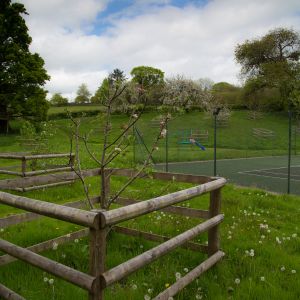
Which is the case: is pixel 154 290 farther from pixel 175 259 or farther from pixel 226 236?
pixel 226 236

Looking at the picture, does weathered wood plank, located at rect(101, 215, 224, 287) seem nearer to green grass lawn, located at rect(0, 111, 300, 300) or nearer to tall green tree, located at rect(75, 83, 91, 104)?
green grass lawn, located at rect(0, 111, 300, 300)

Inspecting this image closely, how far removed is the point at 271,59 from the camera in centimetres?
6116

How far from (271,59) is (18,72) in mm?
42708

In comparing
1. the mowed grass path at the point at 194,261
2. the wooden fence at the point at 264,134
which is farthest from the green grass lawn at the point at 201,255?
the wooden fence at the point at 264,134

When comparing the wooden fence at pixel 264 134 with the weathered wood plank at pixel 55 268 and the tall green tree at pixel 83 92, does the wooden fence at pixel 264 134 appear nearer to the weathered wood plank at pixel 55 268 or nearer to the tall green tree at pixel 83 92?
the weathered wood plank at pixel 55 268

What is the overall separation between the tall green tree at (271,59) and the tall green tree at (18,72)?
35.1m

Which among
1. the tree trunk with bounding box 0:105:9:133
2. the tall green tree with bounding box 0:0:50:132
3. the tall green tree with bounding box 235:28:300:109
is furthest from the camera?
the tall green tree with bounding box 235:28:300:109

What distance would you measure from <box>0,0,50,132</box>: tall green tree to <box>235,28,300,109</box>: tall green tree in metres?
35.1

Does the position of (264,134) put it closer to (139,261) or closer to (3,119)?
(3,119)

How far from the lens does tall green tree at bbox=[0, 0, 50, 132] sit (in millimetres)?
33125

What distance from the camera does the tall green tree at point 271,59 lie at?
5566 centimetres

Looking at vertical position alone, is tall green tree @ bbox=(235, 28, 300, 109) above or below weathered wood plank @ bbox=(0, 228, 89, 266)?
above

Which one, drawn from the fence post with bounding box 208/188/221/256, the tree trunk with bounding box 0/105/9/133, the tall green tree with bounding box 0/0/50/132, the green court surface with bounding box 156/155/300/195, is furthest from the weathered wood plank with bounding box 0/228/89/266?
the tree trunk with bounding box 0/105/9/133

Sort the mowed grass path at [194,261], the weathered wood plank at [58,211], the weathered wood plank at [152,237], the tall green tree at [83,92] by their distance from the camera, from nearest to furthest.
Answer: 1. the weathered wood plank at [58,211]
2. the mowed grass path at [194,261]
3. the weathered wood plank at [152,237]
4. the tall green tree at [83,92]
